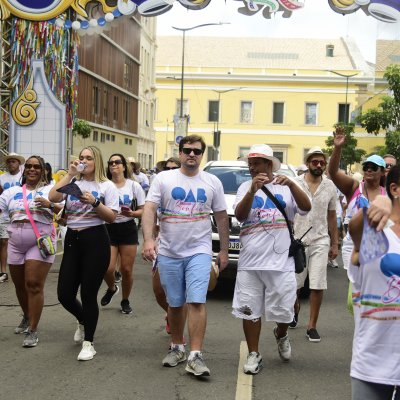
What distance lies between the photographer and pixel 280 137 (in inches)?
2689

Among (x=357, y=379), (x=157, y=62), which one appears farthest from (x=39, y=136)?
(x=157, y=62)

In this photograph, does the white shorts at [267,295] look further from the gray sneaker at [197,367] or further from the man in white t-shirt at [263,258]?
the gray sneaker at [197,367]

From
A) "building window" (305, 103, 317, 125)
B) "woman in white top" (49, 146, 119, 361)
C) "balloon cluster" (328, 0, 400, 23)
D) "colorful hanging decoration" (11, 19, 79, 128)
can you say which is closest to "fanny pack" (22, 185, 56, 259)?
"woman in white top" (49, 146, 119, 361)

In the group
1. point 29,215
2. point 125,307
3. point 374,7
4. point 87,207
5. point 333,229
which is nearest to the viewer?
point 87,207

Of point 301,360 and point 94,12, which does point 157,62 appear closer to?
point 94,12

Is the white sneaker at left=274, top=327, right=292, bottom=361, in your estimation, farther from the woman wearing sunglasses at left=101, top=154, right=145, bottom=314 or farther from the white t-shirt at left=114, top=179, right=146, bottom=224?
the white t-shirt at left=114, top=179, right=146, bottom=224

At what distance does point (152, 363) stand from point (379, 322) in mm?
3314

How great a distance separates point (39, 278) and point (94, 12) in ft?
30.3

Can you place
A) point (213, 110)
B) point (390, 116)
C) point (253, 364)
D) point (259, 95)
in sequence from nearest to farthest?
point (253, 364) < point (390, 116) < point (259, 95) < point (213, 110)

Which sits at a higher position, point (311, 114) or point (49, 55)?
point (311, 114)

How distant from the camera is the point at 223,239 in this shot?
20.2ft

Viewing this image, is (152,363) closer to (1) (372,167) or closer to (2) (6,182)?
(1) (372,167)

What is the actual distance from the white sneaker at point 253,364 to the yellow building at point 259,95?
59180 millimetres

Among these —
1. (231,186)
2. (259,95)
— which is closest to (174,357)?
(231,186)
